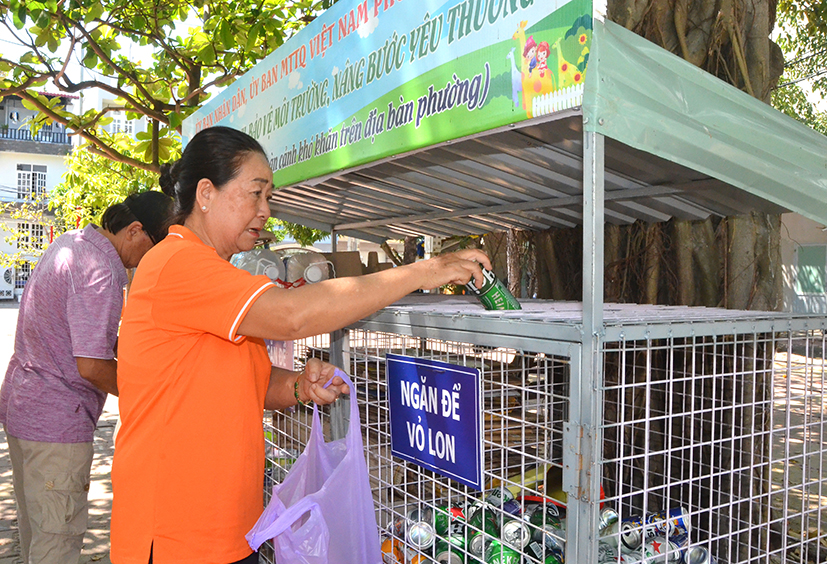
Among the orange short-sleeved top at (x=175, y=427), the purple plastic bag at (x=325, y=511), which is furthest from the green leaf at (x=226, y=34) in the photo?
the purple plastic bag at (x=325, y=511)

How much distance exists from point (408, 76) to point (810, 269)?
53.7ft

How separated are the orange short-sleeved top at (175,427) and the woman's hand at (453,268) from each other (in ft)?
1.72

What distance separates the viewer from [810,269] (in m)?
15.3

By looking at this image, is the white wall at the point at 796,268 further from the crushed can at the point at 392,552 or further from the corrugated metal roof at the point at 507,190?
the crushed can at the point at 392,552

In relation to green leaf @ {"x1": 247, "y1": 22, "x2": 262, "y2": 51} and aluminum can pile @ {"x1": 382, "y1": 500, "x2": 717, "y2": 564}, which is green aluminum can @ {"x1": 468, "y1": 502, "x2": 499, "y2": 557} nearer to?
aluminum can pile @ {"x1": 382, "y1": 500, "x2": 717, "y2": 564}

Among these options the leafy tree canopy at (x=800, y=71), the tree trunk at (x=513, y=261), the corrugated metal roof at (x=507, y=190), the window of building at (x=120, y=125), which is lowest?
the tree trunk at (x=513, y=261)

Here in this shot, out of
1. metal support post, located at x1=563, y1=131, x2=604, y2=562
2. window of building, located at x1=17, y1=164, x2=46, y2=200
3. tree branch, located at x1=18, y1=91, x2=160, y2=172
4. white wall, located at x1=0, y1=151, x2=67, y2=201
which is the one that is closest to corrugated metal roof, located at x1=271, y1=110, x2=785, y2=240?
metal support post, located at x1=563, y1=131, x2=604, y2=562

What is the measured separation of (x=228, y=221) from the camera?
6.13ft

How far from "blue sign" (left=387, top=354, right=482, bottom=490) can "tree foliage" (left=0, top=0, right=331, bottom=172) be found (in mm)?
4789

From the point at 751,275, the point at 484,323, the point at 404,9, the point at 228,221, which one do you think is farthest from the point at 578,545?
the point at 751,275

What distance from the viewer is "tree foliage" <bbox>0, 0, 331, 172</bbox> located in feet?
20.1

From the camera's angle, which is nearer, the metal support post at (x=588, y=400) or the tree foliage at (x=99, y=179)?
the metal support post at (x=588, y=400)

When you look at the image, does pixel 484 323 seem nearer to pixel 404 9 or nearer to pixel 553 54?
pixel 553 54

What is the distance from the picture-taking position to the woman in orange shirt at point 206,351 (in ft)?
5.25
